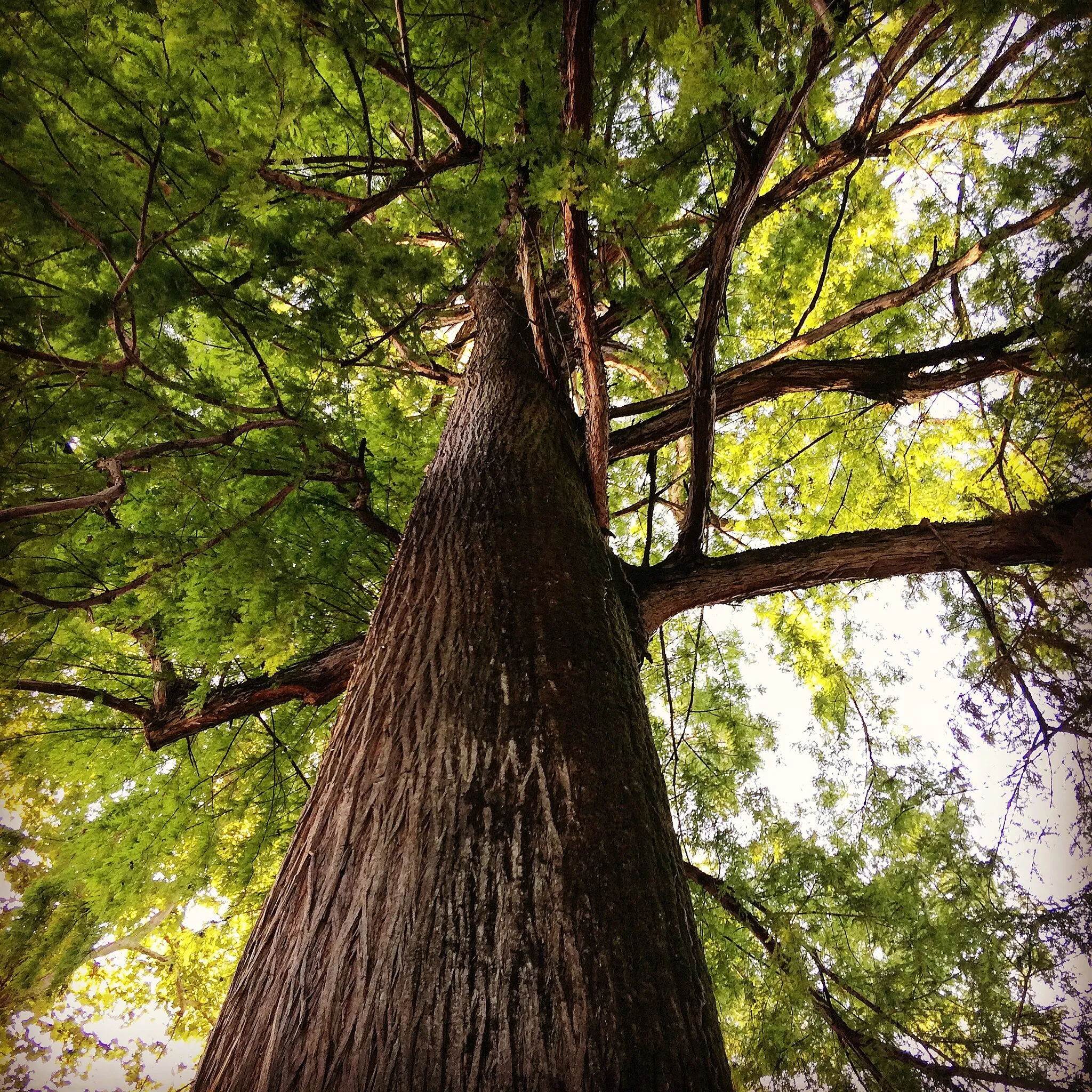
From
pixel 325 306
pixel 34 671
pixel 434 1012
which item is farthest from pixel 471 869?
pixel 34 671

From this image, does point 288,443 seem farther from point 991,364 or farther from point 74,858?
point 991,364

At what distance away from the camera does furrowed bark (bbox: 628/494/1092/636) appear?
2.33 metres

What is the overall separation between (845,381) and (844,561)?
3.94ft

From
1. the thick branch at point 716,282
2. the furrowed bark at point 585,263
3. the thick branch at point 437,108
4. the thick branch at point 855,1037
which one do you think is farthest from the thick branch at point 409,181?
the thick branch at point 855,1037

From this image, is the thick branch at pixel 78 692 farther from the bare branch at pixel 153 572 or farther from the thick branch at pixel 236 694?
the bare branch at pixel 153 572

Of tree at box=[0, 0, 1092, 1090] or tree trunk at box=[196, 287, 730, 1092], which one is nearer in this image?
tree trunk at box=[196, 287, 730, 1092]

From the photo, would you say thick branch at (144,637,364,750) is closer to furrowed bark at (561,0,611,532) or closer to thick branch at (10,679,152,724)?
thick branch at (10,679,152,724)

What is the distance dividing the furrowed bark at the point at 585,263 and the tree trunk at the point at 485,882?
766 millimetres

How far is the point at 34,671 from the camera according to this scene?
287cm

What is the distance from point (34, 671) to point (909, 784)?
5166mm

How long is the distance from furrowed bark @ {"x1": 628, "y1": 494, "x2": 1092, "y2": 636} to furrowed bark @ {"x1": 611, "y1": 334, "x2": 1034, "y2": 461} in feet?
2.89

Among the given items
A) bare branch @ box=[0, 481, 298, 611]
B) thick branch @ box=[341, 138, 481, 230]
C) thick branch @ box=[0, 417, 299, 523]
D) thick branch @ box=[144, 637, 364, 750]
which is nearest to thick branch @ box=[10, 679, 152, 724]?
thick branch @ box=[144, 637, 364, 750]

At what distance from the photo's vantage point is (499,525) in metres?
1.97

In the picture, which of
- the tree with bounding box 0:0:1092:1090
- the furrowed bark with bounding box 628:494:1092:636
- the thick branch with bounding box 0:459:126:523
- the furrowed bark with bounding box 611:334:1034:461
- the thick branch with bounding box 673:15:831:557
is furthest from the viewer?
the furrowed bark with bounding box 611:334:1034:461
